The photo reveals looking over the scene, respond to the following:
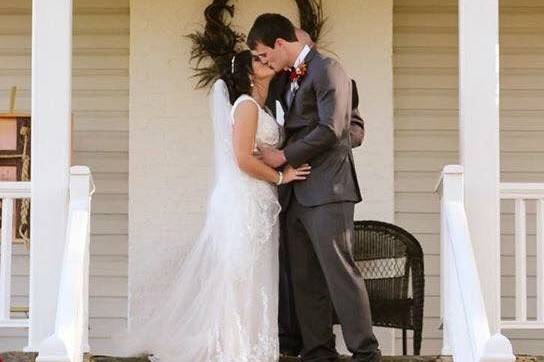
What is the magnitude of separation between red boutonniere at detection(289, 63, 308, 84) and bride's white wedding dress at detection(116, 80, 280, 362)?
0.84ft

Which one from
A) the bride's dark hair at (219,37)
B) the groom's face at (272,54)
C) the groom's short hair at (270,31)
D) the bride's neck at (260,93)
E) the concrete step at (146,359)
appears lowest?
the concrete step at (146,359)

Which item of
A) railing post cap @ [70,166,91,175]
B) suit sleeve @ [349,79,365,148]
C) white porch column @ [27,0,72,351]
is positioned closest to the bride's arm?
suit sleeve @ [349,79,365,148]

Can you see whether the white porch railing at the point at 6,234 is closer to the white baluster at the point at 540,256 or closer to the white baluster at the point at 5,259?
the white baluster at the point at 5,259

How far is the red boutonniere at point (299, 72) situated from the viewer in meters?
7.04

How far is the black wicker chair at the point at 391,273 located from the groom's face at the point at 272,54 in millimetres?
1480

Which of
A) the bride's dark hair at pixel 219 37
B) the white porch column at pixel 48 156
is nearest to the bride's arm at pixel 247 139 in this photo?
the white porch column at pixel 48 156

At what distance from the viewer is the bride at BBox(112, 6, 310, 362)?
709cm

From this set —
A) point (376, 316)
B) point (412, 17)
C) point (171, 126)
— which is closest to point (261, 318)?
point (376, 316)

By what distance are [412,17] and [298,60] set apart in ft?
9.79

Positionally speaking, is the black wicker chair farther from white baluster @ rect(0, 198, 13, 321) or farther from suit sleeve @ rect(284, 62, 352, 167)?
A: white baluster @ rect(0, 198, 13, 321)

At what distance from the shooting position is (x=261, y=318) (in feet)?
23.5

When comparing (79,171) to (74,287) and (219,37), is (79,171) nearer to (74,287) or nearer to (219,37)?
(74,287)

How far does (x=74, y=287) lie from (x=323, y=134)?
147cm

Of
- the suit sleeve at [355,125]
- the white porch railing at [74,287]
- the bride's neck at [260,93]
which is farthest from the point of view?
the suit sleeve at [355,125]
